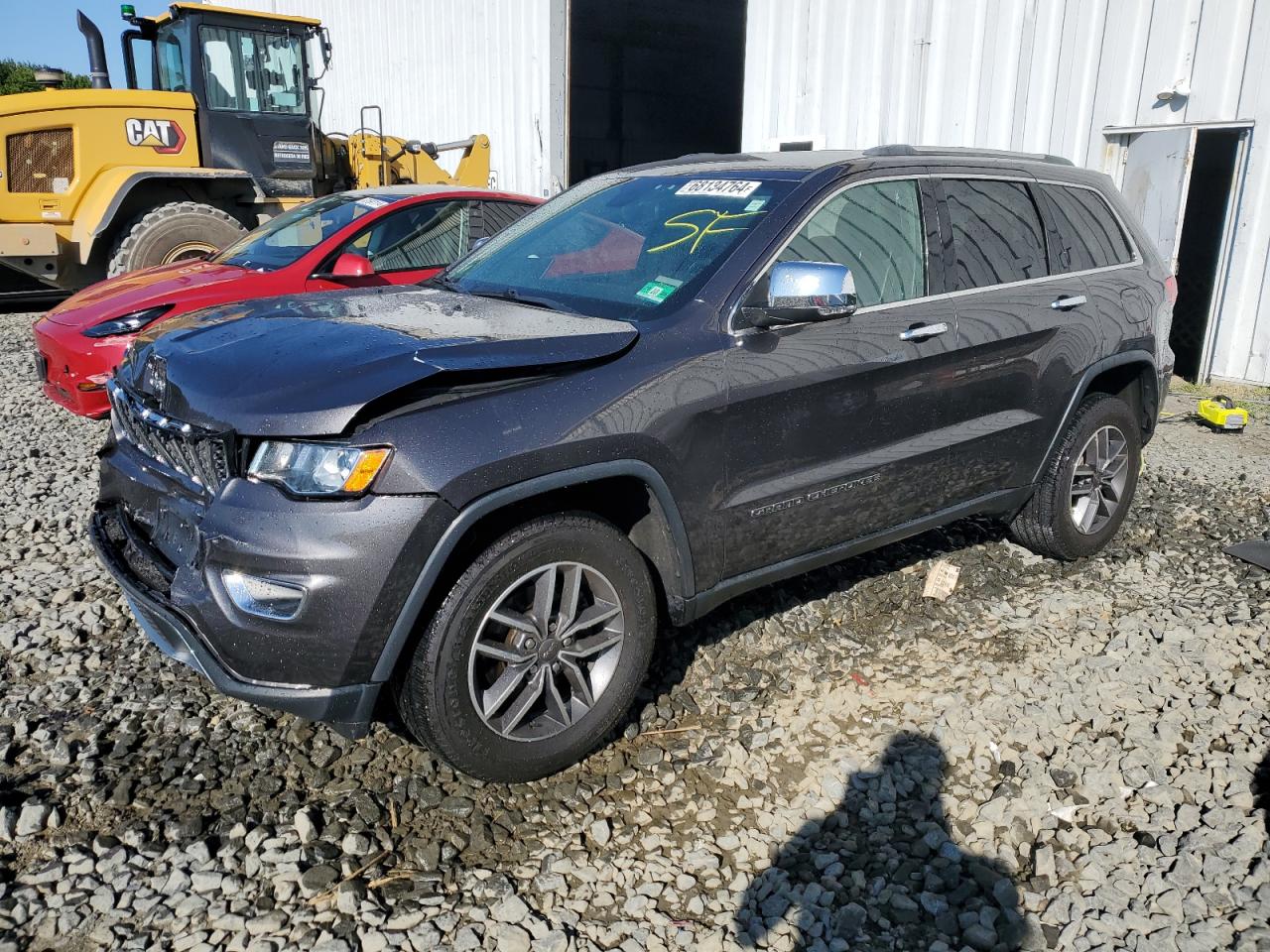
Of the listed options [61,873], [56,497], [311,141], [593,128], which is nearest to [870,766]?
[61,873]

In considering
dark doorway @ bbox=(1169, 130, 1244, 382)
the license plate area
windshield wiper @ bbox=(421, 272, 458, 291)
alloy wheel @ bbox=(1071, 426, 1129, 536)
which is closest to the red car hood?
windshield wiper @ bbox=(421, 272, 458, 291)

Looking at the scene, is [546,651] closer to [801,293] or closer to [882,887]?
[882,887]

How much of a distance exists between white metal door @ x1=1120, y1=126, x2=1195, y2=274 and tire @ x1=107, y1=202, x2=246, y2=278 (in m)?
Result: 8.30

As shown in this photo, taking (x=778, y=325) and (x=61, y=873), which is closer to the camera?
(x=61, y=873)

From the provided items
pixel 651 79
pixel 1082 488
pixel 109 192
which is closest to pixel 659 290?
pixel 1082 488

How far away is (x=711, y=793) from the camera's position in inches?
121

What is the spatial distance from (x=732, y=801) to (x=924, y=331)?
184cm

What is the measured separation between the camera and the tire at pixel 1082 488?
14.8 feet

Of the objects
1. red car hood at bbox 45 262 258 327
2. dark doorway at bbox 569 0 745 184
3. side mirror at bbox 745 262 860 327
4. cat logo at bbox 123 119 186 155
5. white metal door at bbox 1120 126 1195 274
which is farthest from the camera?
dark doorway at bbox 569 0 745 184

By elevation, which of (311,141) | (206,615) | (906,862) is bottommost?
(906,862)

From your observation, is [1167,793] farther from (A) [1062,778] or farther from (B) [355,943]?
(B) [355,943]

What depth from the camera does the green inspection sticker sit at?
10.8 feet

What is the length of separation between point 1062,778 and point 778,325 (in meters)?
1.71

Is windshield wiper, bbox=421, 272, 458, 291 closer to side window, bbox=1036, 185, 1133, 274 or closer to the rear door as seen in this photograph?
the rear door
